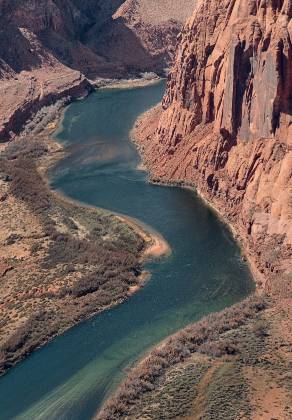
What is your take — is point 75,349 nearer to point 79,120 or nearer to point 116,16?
point 79,120

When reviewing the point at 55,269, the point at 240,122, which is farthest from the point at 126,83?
the point at 55,269

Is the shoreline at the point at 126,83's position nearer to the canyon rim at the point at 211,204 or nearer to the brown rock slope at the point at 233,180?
the canyon rim at the point at 211,204

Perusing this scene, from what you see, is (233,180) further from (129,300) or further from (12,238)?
(12,238)

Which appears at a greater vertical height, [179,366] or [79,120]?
[79,120]

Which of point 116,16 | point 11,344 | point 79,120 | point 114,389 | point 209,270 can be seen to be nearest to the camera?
point 114,389

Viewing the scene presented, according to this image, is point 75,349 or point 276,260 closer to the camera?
point 75,349

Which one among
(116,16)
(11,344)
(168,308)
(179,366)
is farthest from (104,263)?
(116,16)

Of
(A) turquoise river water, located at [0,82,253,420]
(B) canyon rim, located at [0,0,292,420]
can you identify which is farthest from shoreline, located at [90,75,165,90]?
(A) turquoise river water, located at [0,82,253,420]
